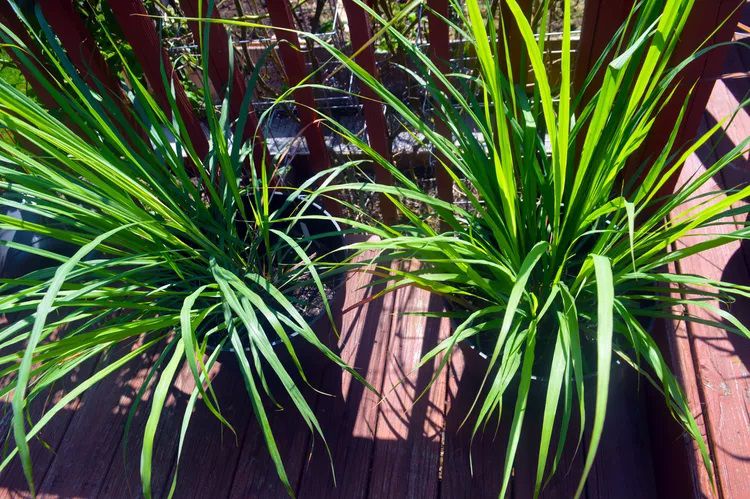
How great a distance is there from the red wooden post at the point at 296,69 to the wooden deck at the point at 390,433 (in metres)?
0.41

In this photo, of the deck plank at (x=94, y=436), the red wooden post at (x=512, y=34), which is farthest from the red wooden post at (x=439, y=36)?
the deck plank at (x=94, y=436)

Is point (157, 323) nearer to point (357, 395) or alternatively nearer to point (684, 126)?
point (357, 395)

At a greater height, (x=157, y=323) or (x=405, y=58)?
(x=405, y=58)

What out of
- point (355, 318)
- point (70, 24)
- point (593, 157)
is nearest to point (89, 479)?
point (355, 318)

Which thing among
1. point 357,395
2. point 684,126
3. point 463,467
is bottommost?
point 463,467

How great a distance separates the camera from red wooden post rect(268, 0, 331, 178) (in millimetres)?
1064

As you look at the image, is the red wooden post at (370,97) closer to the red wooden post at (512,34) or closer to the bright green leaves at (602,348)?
the red wooden post at (512,34)

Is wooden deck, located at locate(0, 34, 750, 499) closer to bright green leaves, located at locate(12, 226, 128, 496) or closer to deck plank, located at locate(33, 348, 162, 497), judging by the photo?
deck plank, located at locate(33, 348, 162, 497)

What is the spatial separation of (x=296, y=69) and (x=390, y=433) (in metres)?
0.80

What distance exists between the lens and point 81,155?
87 cm

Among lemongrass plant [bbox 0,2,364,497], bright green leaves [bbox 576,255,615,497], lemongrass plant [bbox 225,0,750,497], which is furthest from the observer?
lemongrass plant [bbox 0,2,364,497]

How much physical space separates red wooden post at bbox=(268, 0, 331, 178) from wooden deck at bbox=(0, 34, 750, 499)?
407 mm

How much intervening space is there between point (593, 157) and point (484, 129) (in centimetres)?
17

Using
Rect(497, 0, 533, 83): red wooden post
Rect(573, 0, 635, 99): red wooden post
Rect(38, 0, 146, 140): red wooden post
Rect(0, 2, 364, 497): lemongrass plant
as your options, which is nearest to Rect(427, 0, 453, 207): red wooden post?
Rect(497, 0, 533, 83): red wooden post
